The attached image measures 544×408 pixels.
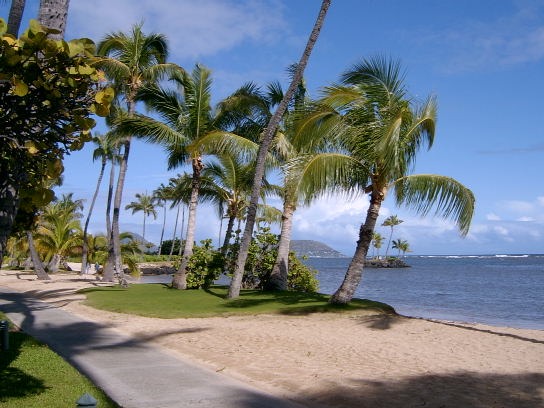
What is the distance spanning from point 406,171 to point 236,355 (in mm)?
7615

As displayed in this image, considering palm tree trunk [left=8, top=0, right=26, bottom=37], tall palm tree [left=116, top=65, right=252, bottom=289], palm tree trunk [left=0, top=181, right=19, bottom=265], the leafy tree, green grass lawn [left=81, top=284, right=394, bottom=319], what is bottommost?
green grass lawn [left=81, top=284, right=394, bottom=319]

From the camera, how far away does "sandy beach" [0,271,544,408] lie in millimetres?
7445

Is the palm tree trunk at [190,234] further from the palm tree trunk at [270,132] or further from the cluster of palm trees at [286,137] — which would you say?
the palm tree trunk at [270,132]

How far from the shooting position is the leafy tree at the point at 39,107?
3.35 metres

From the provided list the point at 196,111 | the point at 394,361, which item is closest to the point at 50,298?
the point at 196,111

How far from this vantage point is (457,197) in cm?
1414

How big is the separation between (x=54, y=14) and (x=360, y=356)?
779 centimetres

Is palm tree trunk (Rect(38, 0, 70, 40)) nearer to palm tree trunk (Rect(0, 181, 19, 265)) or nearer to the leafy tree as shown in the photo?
the leafy tree

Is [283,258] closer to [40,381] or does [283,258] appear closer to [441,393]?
[441,393]

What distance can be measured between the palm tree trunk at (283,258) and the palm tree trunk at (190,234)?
3210 mm

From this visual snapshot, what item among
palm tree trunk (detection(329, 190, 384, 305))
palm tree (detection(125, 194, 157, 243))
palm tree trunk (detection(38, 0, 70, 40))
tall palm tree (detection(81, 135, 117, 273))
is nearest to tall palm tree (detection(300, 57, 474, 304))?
palm tree trunk (detection(329, 190, 384, 305))

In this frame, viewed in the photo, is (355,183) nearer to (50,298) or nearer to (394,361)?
(394,361)

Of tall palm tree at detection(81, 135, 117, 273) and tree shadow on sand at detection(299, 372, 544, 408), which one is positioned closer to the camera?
tree shadow on sand at detection(299, 372, 544, 408)

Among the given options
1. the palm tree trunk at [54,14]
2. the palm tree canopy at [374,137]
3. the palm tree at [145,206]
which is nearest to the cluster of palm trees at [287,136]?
the palm tree canopy at [374,137]
